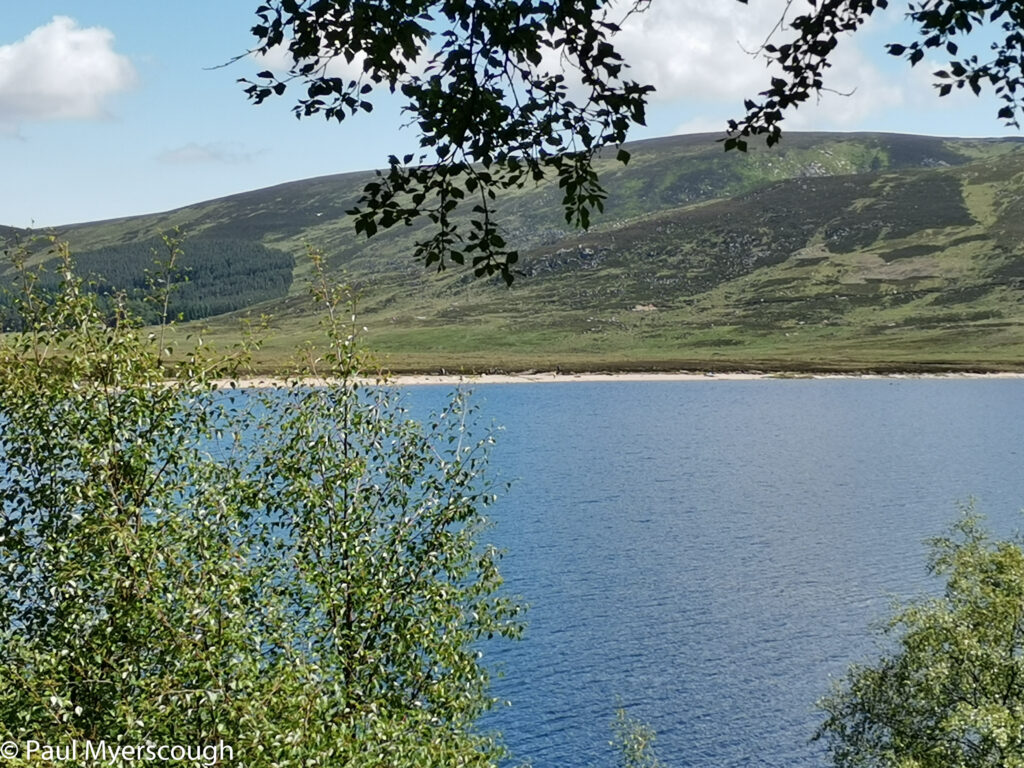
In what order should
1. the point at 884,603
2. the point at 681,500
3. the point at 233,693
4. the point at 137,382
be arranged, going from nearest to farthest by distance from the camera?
the point at 233,693 < the point at 137,382 < the point at 884,603 < the point at 681,500

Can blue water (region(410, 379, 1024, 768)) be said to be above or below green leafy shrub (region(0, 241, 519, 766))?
below

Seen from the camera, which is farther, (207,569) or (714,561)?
(714,561)

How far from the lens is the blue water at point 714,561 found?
4797 cm

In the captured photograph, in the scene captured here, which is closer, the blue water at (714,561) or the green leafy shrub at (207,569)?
the green leafy shrub at (207,569)

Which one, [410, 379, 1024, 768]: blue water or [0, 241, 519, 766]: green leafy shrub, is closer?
[0, 241, 519, 766]: green leafy shrub

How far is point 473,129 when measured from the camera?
9062mm

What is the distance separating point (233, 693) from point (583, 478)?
307 feet

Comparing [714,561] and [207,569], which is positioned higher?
[207,569]

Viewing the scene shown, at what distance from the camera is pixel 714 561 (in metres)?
73.5

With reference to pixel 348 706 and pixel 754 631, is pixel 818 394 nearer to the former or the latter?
pixel 754 631

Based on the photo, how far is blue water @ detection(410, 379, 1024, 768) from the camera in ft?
157

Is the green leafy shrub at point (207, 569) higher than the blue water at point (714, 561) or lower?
higher

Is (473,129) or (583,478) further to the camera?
(583,478)

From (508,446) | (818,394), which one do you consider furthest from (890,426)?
(508,446)
